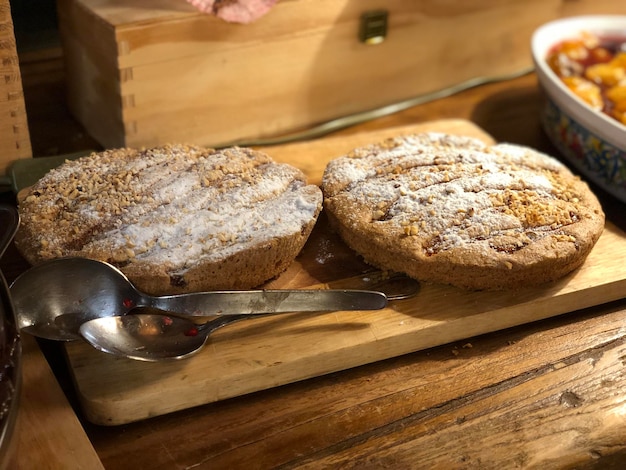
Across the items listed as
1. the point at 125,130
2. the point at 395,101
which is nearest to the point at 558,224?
the point at 395,101

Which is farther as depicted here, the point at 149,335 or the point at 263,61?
the point at 263,61

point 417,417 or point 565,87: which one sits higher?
point 565,87

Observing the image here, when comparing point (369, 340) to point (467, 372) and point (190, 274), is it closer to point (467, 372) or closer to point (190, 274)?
point (467, 372)

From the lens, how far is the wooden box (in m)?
1.22

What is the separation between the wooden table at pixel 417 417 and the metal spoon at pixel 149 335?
0.08m

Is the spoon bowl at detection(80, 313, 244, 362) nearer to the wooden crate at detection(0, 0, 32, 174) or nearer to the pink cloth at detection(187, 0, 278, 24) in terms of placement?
the wooden crate at detection(0, 0, 32, 174)

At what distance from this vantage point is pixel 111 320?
894mm

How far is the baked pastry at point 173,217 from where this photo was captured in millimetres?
946

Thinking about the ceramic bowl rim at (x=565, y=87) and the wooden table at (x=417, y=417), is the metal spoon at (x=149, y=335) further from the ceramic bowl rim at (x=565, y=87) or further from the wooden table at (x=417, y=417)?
the ceramic bowl rim at (x=565, y=87)

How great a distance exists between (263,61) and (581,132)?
64 cm

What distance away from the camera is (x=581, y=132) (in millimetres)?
1361

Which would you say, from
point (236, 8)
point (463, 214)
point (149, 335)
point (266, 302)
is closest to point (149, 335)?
point (149, 335)

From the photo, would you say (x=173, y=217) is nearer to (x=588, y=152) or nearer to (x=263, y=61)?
(x=263, y=61)

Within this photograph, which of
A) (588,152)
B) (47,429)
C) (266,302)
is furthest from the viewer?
(588,152)
